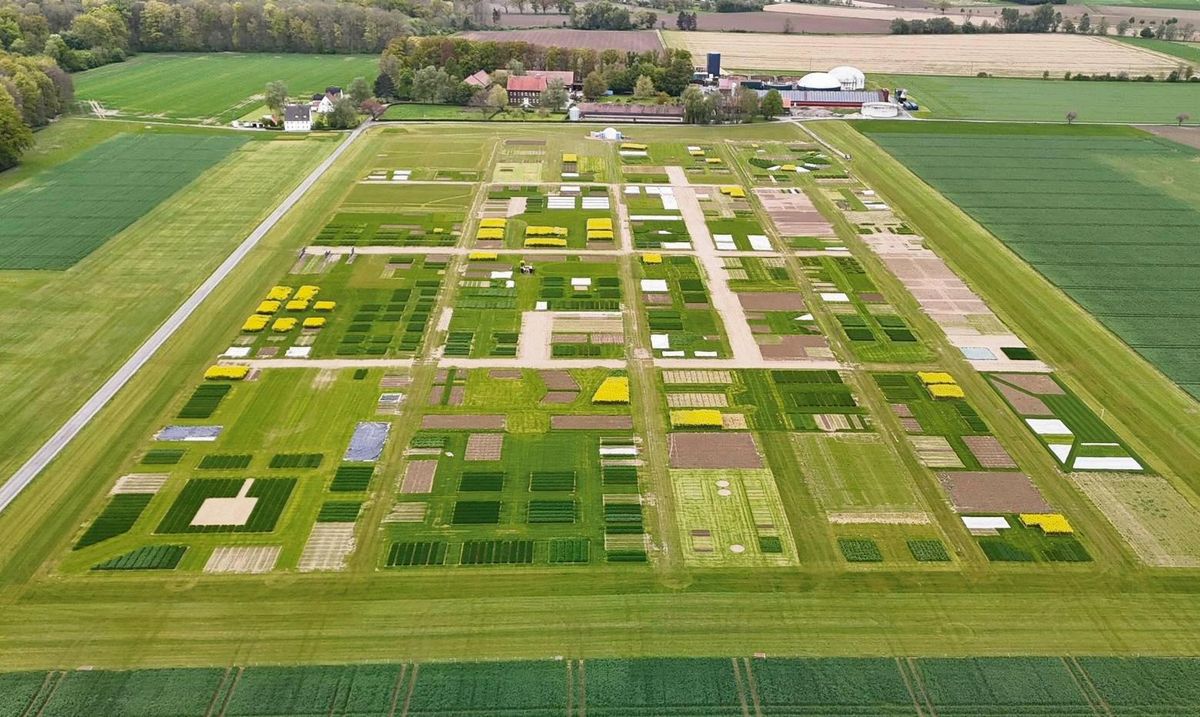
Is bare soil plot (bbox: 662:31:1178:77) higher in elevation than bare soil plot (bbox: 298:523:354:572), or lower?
higher

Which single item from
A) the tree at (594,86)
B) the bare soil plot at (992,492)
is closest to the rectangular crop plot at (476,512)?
the bare soil plot at (992,492)

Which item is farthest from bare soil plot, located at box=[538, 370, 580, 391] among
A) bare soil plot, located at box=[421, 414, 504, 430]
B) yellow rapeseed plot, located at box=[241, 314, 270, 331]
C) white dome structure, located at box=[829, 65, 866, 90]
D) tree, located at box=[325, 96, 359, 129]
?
white dome structure, located at box=[829, 65, 866, 90]

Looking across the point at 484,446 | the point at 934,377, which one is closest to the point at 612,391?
the point at 484,446

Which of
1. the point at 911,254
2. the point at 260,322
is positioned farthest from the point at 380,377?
the point at 911,254

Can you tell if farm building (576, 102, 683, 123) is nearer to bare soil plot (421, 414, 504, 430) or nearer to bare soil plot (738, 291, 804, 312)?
bare soil plot (738, 291, 804, 312)

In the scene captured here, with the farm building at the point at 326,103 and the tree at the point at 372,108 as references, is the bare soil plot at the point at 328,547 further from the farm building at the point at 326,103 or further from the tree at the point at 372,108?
the tree at the point at 372,108

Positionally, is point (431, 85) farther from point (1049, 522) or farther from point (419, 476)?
point (1049, 522)
